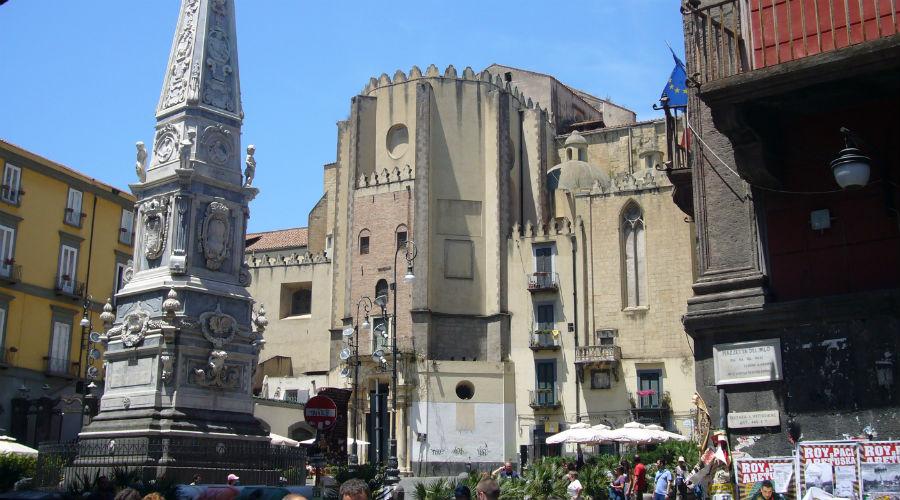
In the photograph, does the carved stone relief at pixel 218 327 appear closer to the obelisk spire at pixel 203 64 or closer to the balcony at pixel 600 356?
the obelisk spire at pixel 203 64

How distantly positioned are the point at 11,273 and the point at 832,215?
34.1 m

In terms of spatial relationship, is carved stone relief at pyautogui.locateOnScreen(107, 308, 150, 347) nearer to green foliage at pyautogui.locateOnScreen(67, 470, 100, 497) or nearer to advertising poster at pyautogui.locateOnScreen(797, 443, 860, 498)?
green foliage at pyautogui.locateOnScreen(67, 470, 100, 497)

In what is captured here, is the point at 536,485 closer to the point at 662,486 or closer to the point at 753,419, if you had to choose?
the point at 662,486

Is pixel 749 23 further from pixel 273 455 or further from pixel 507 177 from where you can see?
pixel 507 177

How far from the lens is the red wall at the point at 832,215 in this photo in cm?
1115

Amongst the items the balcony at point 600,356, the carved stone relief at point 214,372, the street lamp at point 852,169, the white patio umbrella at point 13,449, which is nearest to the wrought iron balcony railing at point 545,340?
the balcony at point 600,356

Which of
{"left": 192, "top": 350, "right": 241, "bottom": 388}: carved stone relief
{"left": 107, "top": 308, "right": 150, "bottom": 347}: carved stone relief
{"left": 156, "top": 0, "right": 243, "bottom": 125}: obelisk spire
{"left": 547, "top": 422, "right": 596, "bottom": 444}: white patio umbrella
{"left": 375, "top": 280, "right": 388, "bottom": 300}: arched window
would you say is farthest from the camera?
{"left": 375, "top": 280, "right": 388, "bottom": 300}: arched window

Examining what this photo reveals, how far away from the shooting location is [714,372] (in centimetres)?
1188

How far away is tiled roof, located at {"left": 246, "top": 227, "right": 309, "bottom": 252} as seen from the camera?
6881 cm

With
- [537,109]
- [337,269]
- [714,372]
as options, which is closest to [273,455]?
[714,372]

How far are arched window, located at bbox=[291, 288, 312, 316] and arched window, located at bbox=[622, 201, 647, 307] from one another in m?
20.5

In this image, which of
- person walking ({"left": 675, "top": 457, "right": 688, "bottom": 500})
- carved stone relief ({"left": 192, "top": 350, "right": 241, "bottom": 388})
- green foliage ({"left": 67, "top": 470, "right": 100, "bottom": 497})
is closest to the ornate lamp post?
person walking ({"left": 675, "top": 457, "right": 688, "bottom": 500})

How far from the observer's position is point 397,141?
56.3 m

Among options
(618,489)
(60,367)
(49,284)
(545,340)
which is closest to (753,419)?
(618,489)
